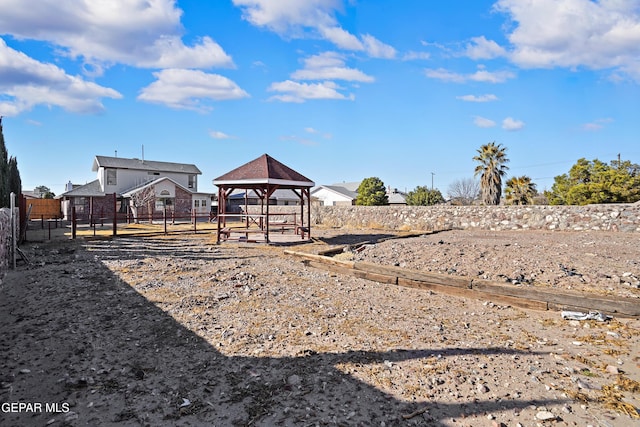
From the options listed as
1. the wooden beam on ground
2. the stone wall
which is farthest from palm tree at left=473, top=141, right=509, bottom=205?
the wooden beam on ground

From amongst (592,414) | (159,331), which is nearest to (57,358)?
(159,331)

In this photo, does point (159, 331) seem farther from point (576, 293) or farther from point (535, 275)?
point (535, 275)

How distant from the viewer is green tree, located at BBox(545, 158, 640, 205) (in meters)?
25.4

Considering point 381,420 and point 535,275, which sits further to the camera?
point 535,275

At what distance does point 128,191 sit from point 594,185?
38.4 meters

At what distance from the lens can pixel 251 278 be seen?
752 centimetres

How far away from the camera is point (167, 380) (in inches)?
136

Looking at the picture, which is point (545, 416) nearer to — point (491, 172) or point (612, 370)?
point (612, 370)

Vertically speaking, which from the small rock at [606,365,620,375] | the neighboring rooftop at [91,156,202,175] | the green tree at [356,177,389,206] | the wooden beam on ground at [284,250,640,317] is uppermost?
the neighboring rooftop at [91,156,202,175]

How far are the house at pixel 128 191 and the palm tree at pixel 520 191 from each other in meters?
29.0

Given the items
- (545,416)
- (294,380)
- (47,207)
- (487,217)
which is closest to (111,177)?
(47,207)

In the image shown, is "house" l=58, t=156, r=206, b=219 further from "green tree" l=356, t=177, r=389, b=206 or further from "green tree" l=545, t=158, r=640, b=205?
"green tree" l=545, t=158, r=640, b=205

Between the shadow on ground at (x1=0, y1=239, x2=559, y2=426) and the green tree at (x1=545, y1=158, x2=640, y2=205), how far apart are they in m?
28.5

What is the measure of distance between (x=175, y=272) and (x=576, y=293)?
7.53 m
